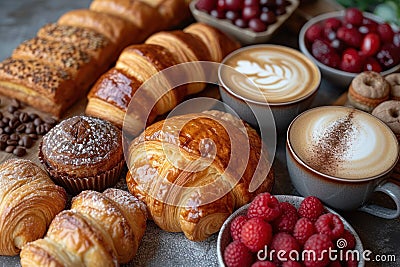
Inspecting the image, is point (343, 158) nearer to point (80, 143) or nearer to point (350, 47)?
point (350, 47)

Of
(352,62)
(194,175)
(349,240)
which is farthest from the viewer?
(352,62)

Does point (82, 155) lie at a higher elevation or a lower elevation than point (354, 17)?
lower

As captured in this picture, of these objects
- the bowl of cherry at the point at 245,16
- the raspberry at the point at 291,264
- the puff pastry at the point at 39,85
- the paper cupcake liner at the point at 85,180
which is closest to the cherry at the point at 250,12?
the bowl of cherry at the point at 245,16

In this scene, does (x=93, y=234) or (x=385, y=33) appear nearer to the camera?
(x=93, y=234)

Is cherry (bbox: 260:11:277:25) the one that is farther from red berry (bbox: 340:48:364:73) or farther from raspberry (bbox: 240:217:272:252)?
raspberry (bbox: 240:217:272:252)

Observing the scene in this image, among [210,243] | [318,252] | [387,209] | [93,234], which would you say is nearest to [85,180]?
[93,234]

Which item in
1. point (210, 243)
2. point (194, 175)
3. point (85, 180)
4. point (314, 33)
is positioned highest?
point (314, 33)

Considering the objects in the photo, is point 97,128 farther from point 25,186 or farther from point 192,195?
point 192,195
